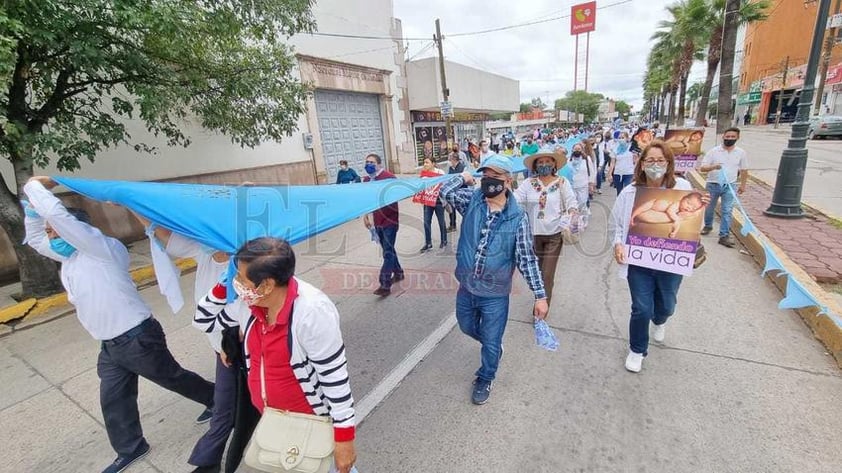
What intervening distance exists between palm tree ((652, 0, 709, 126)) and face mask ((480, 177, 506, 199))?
2704 cm

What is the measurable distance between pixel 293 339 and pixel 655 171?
2822 millimetres

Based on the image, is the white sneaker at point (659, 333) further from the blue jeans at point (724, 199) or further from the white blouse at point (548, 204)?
the blue jeans at point (724, 199)

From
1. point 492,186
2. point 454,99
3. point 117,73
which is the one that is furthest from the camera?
point 454,99

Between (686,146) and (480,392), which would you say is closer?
(480,392)

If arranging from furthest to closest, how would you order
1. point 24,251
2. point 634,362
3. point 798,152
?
point 798,152 → point 24,251 → point 634,362

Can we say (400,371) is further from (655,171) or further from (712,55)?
(712,55)

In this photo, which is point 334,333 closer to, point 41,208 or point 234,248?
point 234,248

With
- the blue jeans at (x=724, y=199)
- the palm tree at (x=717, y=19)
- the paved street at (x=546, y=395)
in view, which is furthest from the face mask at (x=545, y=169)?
the palm tree at (x=717, y=19)

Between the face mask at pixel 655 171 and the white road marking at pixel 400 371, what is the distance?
231 cm

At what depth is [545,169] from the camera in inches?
158

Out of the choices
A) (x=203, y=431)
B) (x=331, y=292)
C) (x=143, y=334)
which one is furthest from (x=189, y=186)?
(x=331, y=292)

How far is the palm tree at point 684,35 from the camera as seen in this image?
21889mm

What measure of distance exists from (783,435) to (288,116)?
7553 millimetres

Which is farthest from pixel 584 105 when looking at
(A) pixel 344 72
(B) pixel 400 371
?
(B) pixel 400 371
